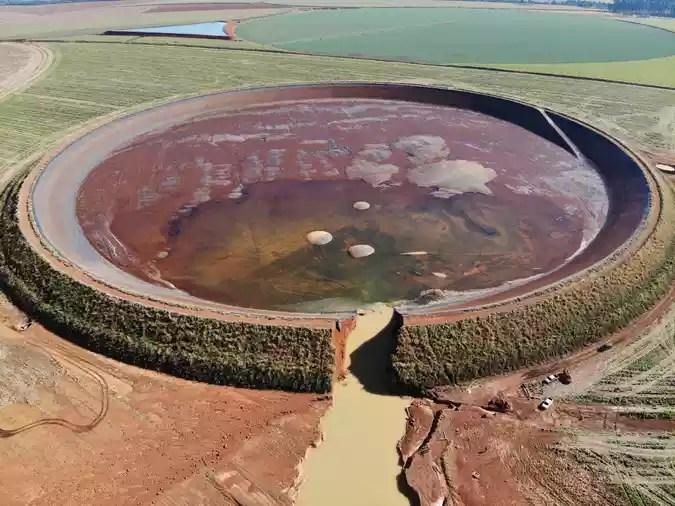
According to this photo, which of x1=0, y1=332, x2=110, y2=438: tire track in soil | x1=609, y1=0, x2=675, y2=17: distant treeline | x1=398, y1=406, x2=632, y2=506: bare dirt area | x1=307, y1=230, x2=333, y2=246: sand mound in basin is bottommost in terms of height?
x1=0, y1=332, x2=110, y2=438: tire track in soil

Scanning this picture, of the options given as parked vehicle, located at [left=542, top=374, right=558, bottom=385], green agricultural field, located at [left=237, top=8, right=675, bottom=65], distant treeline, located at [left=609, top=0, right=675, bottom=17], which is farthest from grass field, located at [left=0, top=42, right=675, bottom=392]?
distant treeline, located at [left=609, top=0, right=675, bottom=17]

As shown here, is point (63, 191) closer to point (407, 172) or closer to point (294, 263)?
point (294, 263)

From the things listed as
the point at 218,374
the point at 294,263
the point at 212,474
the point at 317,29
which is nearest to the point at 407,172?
the point at 294,263

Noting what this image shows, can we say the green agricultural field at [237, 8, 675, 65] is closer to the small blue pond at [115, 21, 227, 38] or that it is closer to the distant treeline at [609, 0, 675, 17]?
the small blue pond at [115, 21, 227, 38]

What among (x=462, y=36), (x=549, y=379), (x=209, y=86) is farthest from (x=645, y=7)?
(x=549, y=379)

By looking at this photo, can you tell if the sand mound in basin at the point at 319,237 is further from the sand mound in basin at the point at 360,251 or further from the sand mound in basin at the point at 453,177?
the sand mound in basin at the point at 453,177

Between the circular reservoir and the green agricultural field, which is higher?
the green agricultural field
